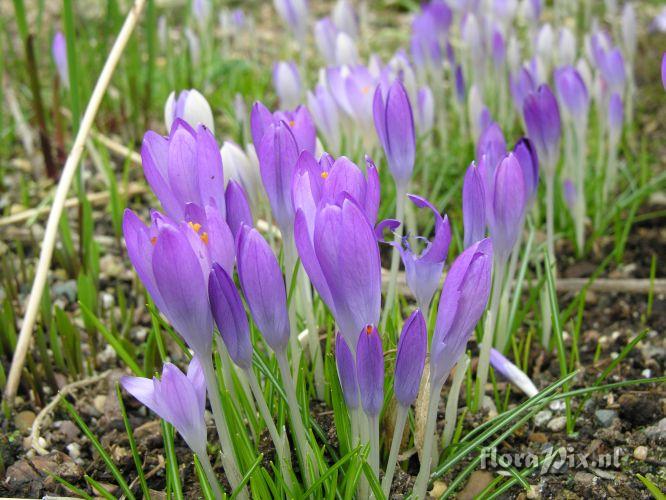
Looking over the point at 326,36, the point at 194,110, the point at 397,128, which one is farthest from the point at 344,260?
the point at 326,36

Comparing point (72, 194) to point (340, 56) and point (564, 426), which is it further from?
point (564, 426)

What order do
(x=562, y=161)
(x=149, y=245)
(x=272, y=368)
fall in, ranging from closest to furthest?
(x=149, y=245)
(x=272, y=368)
(x=562, y=161)

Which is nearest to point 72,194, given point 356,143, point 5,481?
point 356,143

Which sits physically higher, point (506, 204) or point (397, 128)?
point (397, 128)

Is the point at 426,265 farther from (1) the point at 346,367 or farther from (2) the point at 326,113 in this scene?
(2) the point at 326,113

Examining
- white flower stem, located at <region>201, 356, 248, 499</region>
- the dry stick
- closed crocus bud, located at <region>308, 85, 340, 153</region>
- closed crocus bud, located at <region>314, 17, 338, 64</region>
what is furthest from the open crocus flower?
closed crocus bud, located at <region>314, 17, 338, 64</region>

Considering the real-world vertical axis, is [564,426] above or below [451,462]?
below
